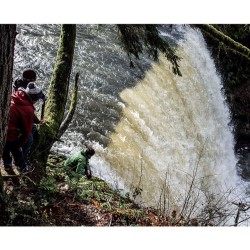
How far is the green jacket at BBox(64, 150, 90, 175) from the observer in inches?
227

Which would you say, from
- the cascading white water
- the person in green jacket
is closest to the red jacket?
the person in green jacket

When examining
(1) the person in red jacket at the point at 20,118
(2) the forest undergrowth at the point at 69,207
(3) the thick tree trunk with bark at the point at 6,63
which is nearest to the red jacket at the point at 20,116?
(1) the person in red jacket at the point at 20,118

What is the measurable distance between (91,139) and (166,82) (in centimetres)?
332

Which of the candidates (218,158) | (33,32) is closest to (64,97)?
(33,32)

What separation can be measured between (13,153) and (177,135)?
209 inches

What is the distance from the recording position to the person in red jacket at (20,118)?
14.1ft

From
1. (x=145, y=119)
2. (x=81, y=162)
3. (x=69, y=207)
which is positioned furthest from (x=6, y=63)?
(x=145, y=119)

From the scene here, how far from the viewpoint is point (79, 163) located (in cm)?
578

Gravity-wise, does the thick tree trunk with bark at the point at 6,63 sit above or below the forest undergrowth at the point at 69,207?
above

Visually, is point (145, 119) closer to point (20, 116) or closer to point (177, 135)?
point (177, 135)

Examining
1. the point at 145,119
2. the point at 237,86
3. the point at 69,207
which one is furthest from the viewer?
the point at 237,86

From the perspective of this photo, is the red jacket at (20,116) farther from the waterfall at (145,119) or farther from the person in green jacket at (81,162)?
the waterfall at (145,119)

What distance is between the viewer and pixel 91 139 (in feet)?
25.1
